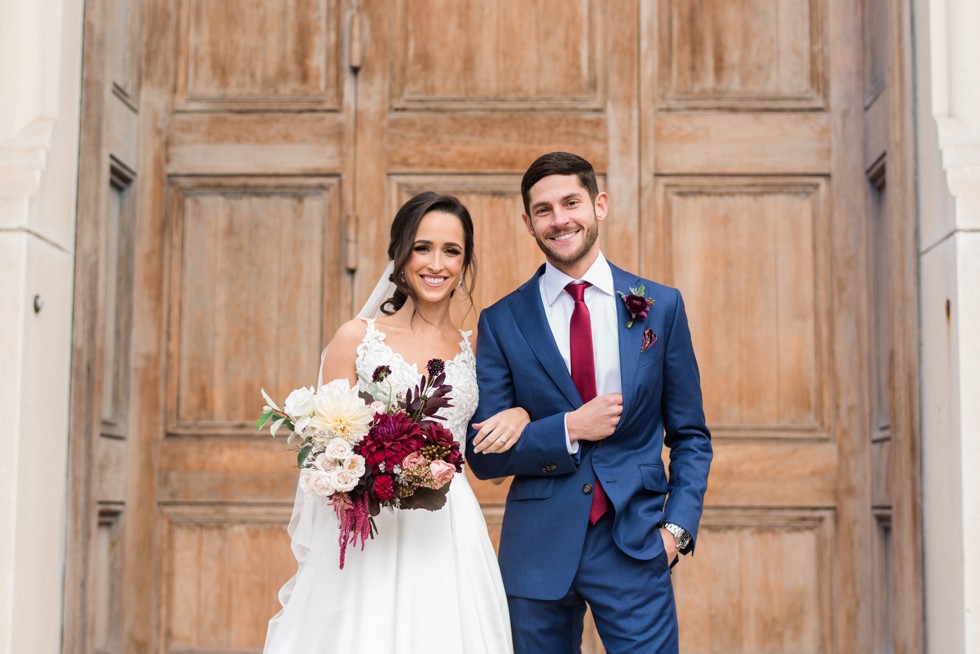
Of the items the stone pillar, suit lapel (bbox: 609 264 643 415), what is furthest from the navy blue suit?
the stone pillar

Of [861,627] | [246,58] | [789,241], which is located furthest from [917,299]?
[246,58]

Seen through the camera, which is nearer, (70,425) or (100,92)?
(70,425)

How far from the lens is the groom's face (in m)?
3.47

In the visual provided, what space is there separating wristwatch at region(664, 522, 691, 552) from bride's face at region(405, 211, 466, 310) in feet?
3.14

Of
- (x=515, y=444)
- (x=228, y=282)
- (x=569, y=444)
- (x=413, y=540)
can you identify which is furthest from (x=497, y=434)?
(x=228, y=282)

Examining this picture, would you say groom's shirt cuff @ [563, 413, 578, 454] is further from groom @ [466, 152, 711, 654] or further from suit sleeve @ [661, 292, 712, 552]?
suit sleeve @ [661, 292, 712, 552]

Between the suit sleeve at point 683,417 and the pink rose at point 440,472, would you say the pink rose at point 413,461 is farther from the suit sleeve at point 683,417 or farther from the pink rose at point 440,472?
the suit sleeve at point 683,417

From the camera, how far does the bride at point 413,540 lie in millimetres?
3400

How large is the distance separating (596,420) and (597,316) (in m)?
0.35

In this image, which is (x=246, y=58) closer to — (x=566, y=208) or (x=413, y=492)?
(x=566, y=208)

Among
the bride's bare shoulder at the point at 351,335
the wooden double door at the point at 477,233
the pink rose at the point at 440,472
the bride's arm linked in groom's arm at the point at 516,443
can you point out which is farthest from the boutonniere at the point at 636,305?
the wooden double door at the point at 477,233

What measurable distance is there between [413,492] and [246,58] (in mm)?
2556

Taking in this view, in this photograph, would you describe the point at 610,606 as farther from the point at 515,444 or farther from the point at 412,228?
the point at 412,228

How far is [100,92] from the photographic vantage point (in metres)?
4.61
